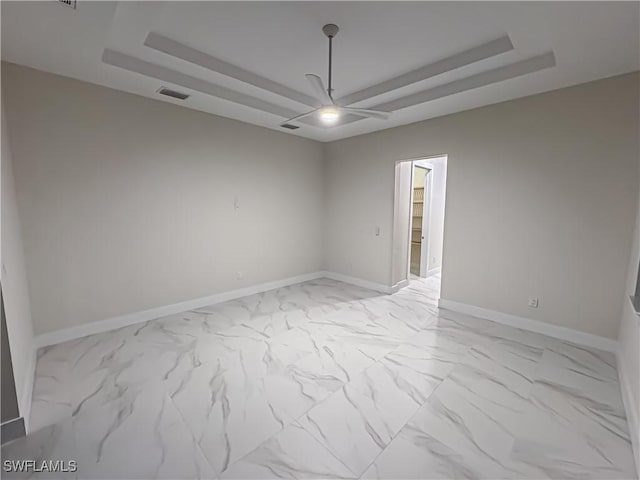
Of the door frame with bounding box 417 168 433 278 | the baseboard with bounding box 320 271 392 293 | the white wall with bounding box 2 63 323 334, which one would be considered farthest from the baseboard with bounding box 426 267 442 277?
the white wall with bounding box 2 63 323 334

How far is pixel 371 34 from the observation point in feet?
7.98

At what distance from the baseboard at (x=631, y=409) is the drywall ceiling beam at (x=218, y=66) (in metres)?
4.09

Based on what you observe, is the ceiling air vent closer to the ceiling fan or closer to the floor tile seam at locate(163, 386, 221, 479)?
the ceiling fan

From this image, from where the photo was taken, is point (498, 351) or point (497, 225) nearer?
point (498, 351)

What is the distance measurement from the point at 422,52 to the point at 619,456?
327 cm

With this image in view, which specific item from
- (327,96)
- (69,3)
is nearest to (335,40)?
(327,96)

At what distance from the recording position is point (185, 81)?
121 inches

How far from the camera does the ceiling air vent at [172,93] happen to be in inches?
126

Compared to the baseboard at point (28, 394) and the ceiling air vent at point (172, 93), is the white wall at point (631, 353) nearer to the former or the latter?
the baseboard at point (28, 394)

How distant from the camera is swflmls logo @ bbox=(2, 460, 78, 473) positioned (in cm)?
160

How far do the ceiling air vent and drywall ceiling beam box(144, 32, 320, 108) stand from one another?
2.01 feet

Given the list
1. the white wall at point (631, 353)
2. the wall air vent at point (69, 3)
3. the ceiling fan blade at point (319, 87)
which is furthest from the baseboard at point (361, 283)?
the wall air vent at point (69, 3)

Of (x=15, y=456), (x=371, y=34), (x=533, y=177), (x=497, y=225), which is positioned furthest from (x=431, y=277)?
(x=15, y=456)

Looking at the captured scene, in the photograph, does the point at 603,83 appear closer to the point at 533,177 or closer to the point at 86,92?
the point at 533,177
